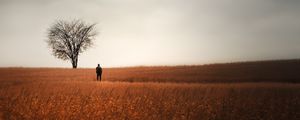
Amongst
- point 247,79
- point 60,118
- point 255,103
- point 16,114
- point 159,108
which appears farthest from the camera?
point 247,79

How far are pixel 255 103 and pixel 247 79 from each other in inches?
809

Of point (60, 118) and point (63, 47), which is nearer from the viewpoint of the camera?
point (60, 118)

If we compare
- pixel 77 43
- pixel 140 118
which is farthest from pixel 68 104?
pixel 77 43

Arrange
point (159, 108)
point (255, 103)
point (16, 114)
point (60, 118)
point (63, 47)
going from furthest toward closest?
point (63, 47)
point (255, 103)
point (159, 108)
point (16, 114)
point (60, 118)

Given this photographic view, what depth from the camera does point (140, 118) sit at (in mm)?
11078

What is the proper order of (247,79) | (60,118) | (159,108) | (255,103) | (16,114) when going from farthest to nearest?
(247,79) → (255,103) → (159,108) → (16,114) → (60,118)

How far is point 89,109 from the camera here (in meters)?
12.7

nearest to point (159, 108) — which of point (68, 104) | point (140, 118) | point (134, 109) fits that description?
point (134, 109)

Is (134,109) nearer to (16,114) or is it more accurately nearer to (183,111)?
(183,111)

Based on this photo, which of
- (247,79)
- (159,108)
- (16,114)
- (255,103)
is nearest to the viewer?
(16,114)

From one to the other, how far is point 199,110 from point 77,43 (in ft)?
174

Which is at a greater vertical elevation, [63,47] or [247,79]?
[63,47]

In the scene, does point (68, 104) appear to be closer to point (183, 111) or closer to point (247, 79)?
point (183, 111)

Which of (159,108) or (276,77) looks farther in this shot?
(276,77)
